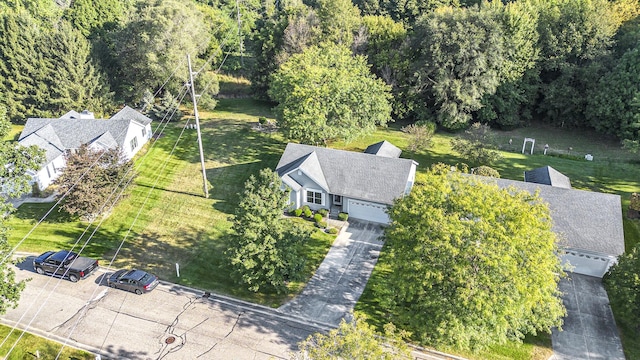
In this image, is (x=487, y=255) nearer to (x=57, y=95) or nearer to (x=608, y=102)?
(x=608, y=102)

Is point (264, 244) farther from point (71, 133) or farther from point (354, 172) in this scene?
point (71, 133)

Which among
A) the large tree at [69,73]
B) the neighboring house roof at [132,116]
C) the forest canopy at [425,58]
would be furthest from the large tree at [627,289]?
the large tree at [69,73]

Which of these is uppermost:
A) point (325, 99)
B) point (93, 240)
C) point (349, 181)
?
point (325, 99)

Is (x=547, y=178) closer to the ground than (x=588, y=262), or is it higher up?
higher up

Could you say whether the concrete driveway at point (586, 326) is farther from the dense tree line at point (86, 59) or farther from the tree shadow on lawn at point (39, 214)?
the dense tree line at point (86, 59)

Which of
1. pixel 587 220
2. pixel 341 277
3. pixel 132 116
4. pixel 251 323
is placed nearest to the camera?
pixel 251 323

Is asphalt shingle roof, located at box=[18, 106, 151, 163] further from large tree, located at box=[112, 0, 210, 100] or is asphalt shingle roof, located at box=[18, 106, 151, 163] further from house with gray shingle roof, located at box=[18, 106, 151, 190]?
large tree, located at box=[112, 0, 210, 100]

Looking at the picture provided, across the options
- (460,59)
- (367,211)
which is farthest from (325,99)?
(460,59)

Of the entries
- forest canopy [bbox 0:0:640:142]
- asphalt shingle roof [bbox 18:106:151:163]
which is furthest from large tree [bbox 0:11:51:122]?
asphalt shingle roof [bbox 18:106:151:163]
